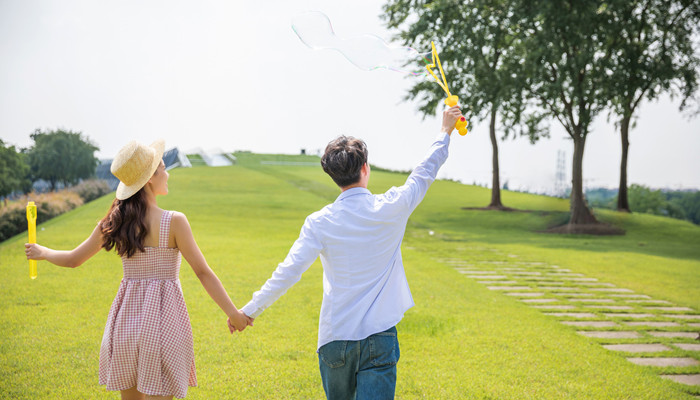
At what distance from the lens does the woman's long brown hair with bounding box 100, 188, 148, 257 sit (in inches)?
119

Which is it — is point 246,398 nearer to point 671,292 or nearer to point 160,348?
point 160,348

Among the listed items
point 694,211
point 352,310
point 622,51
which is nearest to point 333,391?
point 352,310

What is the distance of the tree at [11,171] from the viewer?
3088 centimetres

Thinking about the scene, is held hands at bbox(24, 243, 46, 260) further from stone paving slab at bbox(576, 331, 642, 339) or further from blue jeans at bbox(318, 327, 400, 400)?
stone paving slab at bbox(576, 331, 642, 339)

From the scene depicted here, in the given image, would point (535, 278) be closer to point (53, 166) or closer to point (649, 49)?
point (649, 49)

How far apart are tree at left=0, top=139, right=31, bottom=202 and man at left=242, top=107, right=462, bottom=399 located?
3254cm

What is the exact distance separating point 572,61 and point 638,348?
16.5 meters

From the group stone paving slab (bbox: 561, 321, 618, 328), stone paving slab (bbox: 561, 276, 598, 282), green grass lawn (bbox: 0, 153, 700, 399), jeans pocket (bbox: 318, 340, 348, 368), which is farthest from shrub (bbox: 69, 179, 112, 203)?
jeans pocket (bbox: 318, 340, 348, 368)

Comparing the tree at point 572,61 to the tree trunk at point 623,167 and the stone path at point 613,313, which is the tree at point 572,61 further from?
the stone path at point 613,313

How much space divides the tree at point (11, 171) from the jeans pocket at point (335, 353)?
32609 millimetres

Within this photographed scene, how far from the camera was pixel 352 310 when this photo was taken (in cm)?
290

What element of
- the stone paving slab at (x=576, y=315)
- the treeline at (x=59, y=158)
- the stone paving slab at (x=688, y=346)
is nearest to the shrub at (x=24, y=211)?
the treeline at (x=59, y=158)

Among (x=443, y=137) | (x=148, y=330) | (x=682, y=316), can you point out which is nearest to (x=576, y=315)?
(x=682, y=316)

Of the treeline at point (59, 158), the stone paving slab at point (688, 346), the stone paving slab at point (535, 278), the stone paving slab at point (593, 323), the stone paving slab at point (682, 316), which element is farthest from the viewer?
the treeline at point (59, 158)
